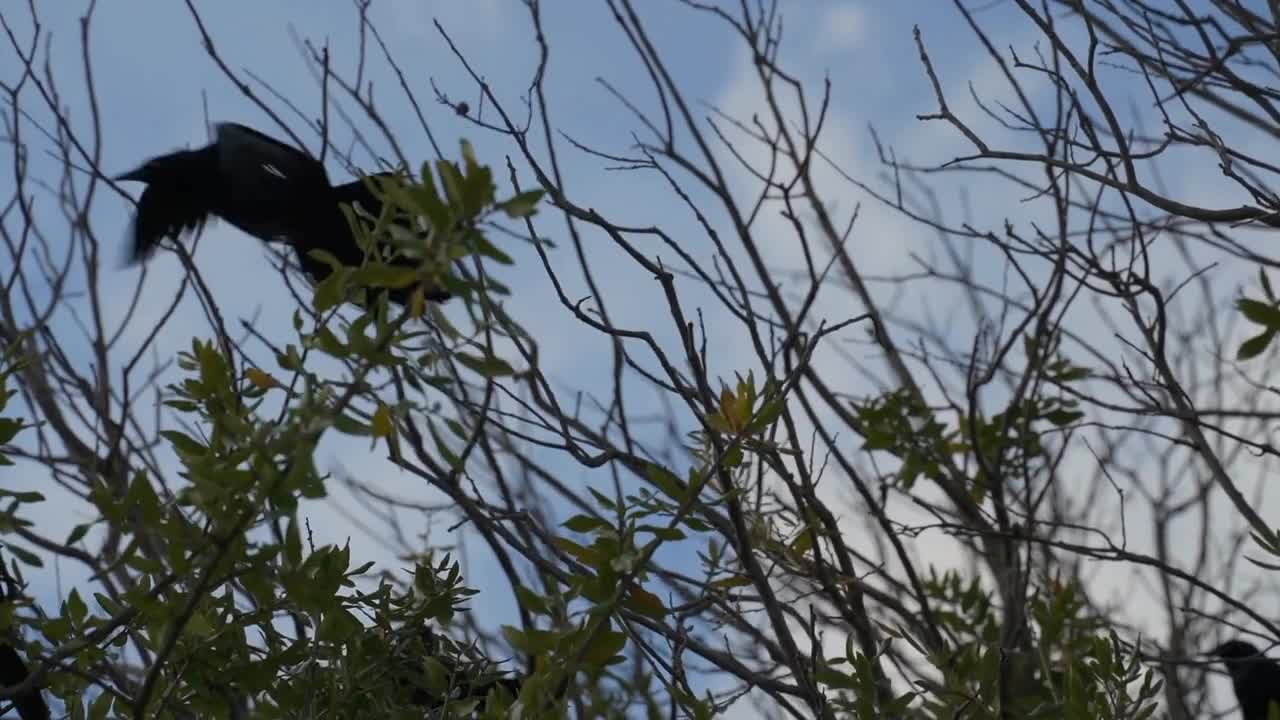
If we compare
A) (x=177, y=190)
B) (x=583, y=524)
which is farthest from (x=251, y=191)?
(x=583, y=524)

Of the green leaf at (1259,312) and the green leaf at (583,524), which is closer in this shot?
the green leaf at (583,524)

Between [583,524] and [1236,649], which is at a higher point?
[1236,649]

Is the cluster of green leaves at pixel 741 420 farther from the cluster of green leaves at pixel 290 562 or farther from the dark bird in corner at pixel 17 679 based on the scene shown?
the dark bird in corner at pixel 17 679

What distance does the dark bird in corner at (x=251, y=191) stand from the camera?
8.73ft

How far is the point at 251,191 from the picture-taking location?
2668 mm

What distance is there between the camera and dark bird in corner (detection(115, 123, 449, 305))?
2662 mm

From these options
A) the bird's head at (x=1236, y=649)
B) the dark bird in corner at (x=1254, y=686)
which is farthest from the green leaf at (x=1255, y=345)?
the bird's head at (x=1236, y=649)

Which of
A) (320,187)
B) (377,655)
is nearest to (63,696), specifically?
(377,655)

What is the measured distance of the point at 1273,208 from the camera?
2092 mm

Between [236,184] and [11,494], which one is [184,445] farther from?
[236,184]

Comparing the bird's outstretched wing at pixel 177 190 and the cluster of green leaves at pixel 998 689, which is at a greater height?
the bird's outstretched wing at pixel 177 190

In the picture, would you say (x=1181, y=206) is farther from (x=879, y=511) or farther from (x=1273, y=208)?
(x=879, y=511)

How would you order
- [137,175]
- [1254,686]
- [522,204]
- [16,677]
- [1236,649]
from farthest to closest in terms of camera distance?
[1236,649] < [1254,686] < [137,175] < [16,677] < [522,204]

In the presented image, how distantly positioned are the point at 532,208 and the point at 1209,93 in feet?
6.44
